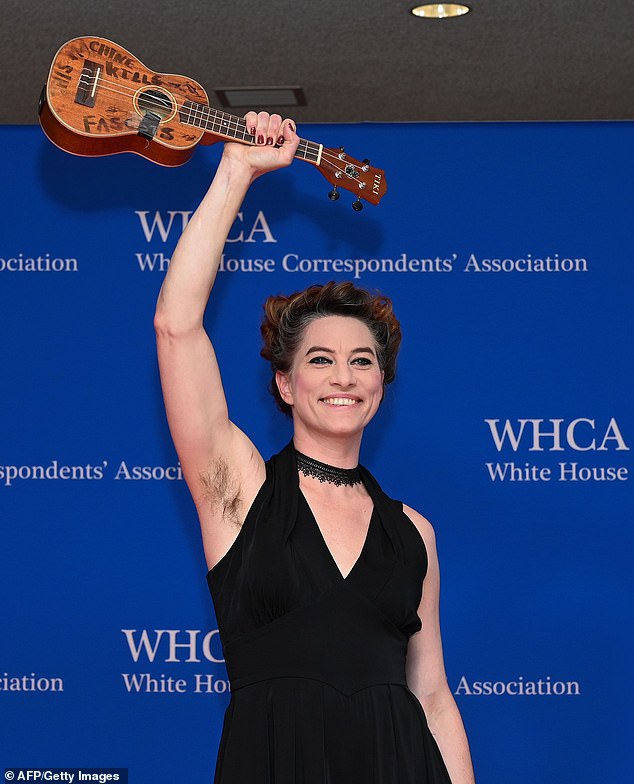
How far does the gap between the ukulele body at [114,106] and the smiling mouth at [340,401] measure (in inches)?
23.1

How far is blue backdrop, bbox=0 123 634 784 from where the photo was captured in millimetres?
3396

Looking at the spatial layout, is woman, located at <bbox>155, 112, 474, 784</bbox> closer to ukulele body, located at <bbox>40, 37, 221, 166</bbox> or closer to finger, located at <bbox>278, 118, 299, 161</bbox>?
finger, located at <bbox>278, 118, 299, 161</bbox>

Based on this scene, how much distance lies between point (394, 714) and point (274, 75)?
5.75ft

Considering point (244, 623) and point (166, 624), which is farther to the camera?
point (166, 624)

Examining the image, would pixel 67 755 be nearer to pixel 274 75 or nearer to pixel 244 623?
pixel 244 623

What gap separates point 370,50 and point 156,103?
2.48 feet

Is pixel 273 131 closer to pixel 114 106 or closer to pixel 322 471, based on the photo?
pixel 114 106

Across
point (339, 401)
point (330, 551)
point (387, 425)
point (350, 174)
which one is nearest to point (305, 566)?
point (330, 551)

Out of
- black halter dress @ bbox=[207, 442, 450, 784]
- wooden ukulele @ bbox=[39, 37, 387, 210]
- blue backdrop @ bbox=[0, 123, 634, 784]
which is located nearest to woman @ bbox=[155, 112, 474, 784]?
black halter dress @ bbox=[207, 442, 450, 784]

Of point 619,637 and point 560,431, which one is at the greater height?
point 560,431

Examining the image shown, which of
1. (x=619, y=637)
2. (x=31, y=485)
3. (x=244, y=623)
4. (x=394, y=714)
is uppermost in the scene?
(x=31, y=485)

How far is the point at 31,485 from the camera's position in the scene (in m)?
3.46

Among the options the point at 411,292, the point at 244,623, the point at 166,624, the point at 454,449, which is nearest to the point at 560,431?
the point at 454,449

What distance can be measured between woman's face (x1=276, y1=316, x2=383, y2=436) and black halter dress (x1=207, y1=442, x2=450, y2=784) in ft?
0.70
